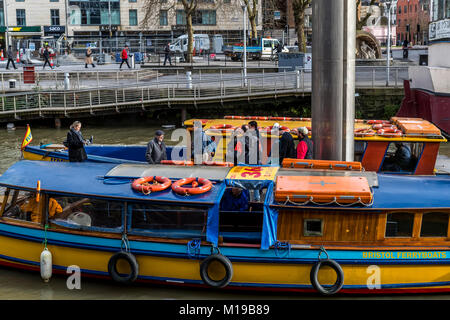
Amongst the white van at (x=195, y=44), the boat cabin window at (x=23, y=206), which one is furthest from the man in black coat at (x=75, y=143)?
the white van at (x=195, y=44)

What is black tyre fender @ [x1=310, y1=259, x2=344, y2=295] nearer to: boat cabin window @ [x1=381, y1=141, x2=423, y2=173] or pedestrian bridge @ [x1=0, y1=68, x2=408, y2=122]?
boat cabin window @ [x1=381, y1=141, x2=423, y2=173]

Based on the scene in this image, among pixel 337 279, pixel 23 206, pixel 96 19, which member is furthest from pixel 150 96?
pixel 96 19

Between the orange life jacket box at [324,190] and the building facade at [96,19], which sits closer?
the orange life jacket box at [324,190]

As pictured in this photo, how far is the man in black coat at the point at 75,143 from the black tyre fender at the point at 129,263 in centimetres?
473

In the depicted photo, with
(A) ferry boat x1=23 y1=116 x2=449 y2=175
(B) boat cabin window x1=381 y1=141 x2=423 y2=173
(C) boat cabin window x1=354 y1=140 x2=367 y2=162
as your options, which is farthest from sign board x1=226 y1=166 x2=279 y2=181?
(B) boat cabin window x1=381 y1=141 x2=423 y2=173

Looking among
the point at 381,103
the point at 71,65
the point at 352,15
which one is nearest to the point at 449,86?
the point at 381,103

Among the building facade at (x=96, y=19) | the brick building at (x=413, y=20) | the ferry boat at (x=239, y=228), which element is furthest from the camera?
the brick building at (x=413, y=20)

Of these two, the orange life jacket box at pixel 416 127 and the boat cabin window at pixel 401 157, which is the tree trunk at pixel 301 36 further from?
the boat cabin window at pixel 401 157

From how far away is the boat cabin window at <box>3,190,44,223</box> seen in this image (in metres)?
10.9

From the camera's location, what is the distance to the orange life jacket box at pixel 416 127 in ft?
46.8

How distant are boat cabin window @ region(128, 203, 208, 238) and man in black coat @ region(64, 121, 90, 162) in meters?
4.51

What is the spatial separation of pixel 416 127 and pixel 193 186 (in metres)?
6.65

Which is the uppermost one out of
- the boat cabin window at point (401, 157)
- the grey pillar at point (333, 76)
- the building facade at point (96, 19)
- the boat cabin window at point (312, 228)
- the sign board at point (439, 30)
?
the building facade at point (96, 19)

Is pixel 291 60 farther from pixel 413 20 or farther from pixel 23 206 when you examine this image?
pixel 413 20
